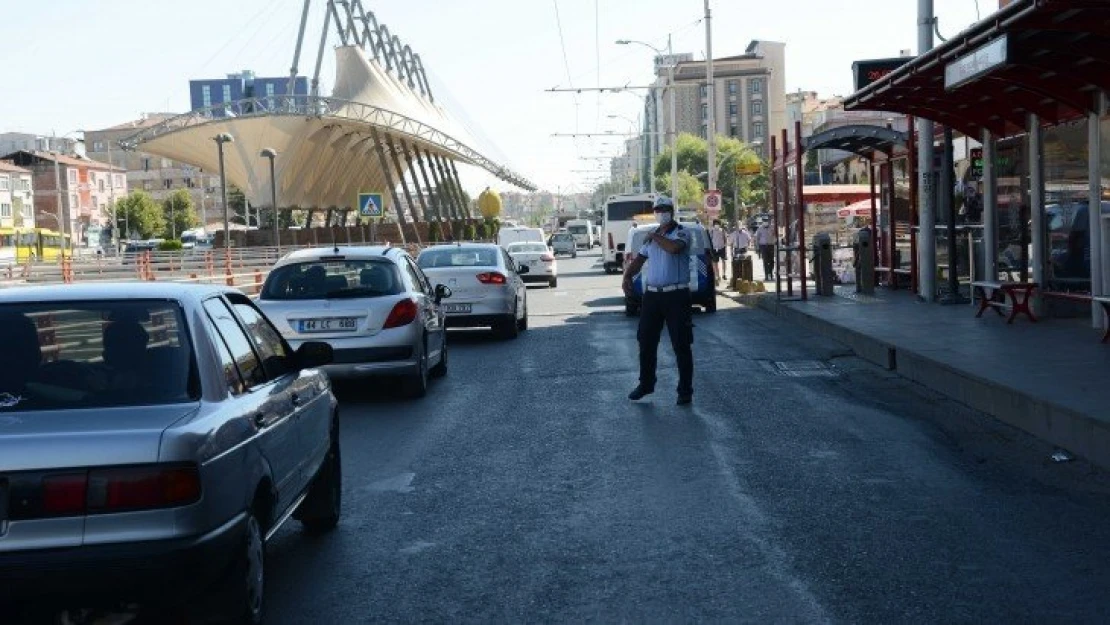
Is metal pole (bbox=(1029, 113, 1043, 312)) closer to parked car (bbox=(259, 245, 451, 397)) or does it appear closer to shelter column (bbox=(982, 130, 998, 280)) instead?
shelter column (bbox=(982, 130, 998, 280))

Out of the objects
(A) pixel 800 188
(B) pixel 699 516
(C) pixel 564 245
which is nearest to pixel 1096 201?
(A) pixel 800 188

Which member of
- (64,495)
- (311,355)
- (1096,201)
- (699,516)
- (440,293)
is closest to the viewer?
(64,495)

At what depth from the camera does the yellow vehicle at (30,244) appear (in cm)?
7518

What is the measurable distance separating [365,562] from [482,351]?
12.9 m

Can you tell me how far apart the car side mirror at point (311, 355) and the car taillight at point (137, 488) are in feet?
6.71

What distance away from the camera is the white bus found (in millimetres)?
54500

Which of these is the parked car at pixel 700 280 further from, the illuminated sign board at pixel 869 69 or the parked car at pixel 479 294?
the parked car at pixel 479 294

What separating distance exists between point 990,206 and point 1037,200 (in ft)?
6.57

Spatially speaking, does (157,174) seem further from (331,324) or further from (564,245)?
(331,324)

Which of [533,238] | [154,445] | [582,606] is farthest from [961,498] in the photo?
[533,238]

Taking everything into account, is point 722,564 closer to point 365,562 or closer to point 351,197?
point 365,562

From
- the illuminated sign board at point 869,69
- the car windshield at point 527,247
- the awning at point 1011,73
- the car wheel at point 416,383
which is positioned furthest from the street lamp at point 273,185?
the car wheel at point 416,383

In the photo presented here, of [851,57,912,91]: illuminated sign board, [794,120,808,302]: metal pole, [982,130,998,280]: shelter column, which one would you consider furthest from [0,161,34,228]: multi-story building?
[982,130,998,280]: shelter column

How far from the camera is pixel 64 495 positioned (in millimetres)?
4715
